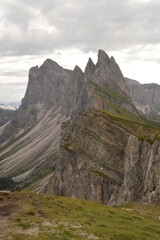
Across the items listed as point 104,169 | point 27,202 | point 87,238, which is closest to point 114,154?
point 104,169

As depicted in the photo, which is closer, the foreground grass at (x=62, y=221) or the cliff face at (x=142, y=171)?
the foreground grass at (x=62, y=221)

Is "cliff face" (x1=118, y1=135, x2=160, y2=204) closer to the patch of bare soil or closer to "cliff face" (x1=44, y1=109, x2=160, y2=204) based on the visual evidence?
"cliff face" (x1=44, y1=109, x2=160, y2=204)

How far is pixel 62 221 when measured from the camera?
108ft

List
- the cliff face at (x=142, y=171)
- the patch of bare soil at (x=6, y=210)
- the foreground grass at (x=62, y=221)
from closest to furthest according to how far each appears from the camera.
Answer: the foreground grass at (x=62, y=221), the patch of bare soil at (x=6, y=210), the cliff face at (x=142, y=171)

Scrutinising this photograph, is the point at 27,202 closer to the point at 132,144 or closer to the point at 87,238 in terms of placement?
the point at 87,238

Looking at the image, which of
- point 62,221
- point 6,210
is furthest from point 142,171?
point 6,210

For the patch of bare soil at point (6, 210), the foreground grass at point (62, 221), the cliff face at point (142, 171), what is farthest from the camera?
the cliff face at point (142, 171)

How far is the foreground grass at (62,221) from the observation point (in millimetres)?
28531

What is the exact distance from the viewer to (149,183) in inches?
2899

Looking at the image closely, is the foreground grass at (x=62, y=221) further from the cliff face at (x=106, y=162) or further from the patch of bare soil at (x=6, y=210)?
the cliff face at (x=106, y=162)

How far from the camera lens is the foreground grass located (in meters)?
28.5

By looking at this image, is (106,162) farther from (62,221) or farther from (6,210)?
(62,221)

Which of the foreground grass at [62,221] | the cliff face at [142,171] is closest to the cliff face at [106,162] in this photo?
the cliff face at [142,171]

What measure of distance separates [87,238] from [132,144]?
66814 millimetres
